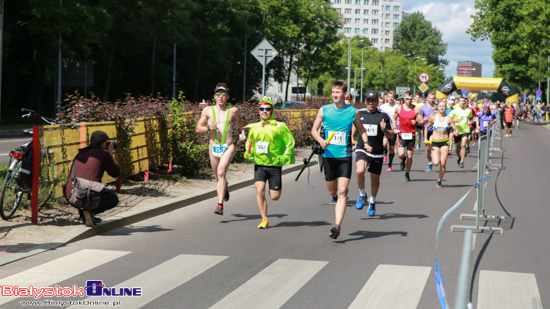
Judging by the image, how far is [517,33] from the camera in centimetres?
5631

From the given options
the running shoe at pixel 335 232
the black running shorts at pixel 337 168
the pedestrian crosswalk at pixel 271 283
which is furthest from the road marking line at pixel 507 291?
the black running shorts at pixel 337 168

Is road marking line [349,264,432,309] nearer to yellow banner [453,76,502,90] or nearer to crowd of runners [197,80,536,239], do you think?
crowd of runners [197,80,536,239]

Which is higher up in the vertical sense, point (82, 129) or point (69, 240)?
point (82, 129)

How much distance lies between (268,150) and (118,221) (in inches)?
84.5

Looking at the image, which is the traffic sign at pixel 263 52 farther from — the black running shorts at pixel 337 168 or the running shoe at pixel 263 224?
the black running shorts at pixel 337 168

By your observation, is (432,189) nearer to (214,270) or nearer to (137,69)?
(214,270)

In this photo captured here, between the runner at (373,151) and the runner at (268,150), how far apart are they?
1636 millimetres

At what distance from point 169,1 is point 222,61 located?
15210mm

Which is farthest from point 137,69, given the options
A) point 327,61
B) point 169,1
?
point 327,61

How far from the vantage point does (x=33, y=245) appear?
7.11 metres

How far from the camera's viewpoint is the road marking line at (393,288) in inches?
202

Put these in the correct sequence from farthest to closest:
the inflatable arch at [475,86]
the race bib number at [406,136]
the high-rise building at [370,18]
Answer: the high-rise building at [370,18] < the inflatable arch at [475,86] < the race bib number at [406,136]

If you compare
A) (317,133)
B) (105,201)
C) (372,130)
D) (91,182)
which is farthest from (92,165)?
(372,130)

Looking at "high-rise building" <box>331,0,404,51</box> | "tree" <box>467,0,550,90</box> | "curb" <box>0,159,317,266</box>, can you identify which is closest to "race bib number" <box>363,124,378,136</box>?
"curb" <box>0,159,317,266</box>
